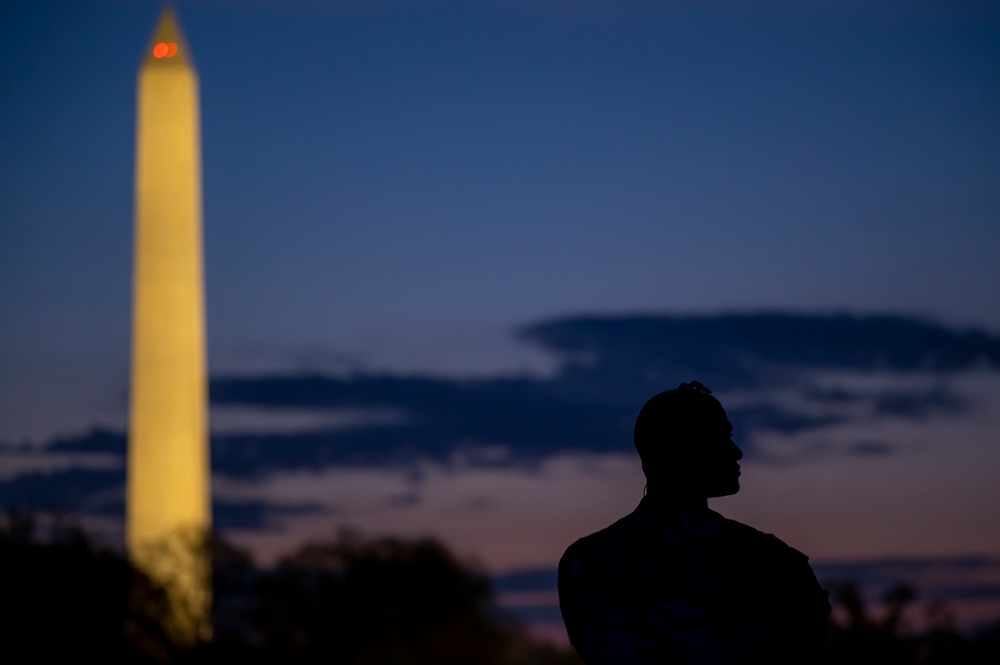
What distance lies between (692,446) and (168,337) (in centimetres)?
5226

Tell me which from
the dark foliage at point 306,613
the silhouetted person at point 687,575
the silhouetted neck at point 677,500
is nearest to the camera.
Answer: the silhouetted person at point 687,575

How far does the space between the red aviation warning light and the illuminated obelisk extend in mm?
60

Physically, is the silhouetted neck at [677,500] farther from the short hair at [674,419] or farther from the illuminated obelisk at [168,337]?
the illuminated obelisk at [168,337]

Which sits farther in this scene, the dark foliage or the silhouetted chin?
the dark foliage

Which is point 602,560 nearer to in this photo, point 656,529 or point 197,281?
point 656,529

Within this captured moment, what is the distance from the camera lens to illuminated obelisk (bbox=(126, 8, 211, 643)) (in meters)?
55.8

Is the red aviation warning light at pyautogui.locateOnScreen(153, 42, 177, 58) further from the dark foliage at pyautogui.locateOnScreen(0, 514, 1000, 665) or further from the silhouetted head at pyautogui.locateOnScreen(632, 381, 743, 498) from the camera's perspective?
the silhouetted head at pyautogui.locateOnScreen(632, 381, 743, 498)

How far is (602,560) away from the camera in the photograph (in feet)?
17.0

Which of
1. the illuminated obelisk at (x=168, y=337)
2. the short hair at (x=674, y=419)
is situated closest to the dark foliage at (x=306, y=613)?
the illuminated obelisk at (x=168, y=337)

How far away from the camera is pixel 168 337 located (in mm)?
56531

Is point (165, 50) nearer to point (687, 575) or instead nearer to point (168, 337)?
point (168, 337)

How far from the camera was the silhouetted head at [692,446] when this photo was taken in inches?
204

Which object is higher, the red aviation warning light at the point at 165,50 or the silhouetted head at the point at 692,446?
the red aviation warning light at the point at 165,50

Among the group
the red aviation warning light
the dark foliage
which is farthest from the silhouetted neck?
the red aviation warning light
